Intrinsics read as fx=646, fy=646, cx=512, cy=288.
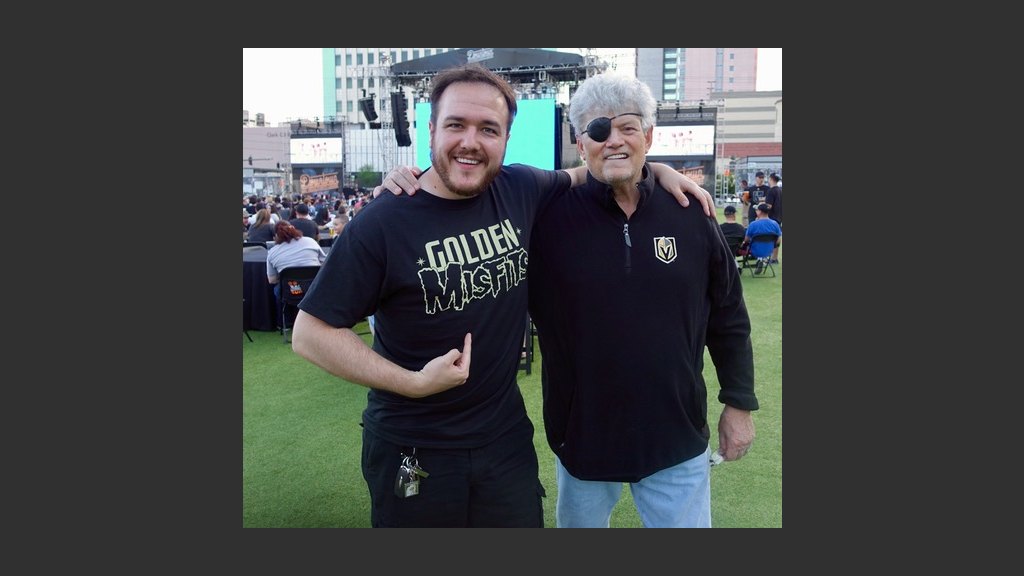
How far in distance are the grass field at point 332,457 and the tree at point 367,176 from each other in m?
55.3

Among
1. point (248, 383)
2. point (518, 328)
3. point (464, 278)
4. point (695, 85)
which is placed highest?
point (695, 85)

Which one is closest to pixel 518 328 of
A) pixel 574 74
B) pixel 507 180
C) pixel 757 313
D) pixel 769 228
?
pixel 507 180

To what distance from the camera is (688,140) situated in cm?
3931

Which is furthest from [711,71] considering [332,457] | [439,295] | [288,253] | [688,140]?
[439,295]

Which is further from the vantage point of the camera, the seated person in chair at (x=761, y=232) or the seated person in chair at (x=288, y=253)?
the seated person in chair at (x=761, y=232)

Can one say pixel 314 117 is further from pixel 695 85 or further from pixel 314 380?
pixel 695 85

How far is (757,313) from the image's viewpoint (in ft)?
28.7

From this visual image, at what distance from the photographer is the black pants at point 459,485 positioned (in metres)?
2.10

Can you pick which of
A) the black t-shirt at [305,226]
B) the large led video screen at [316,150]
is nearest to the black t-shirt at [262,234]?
the black t-shirt at [305,226]

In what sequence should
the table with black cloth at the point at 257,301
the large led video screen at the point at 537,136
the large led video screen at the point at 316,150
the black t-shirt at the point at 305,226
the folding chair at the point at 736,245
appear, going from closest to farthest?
the table with black cloth at the point at 257,301
the black t-shirt at the point at 305,226
the large led video screen at the point at 537,136
the folding chair at the point at 736,245
the large led video screen at the point at 316,150

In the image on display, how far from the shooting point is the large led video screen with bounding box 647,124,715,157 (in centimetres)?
3916

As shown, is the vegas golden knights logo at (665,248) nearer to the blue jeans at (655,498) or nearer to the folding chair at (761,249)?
the blue jeans at (655,498)

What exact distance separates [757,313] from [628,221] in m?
7.23

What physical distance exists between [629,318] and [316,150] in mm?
53355
